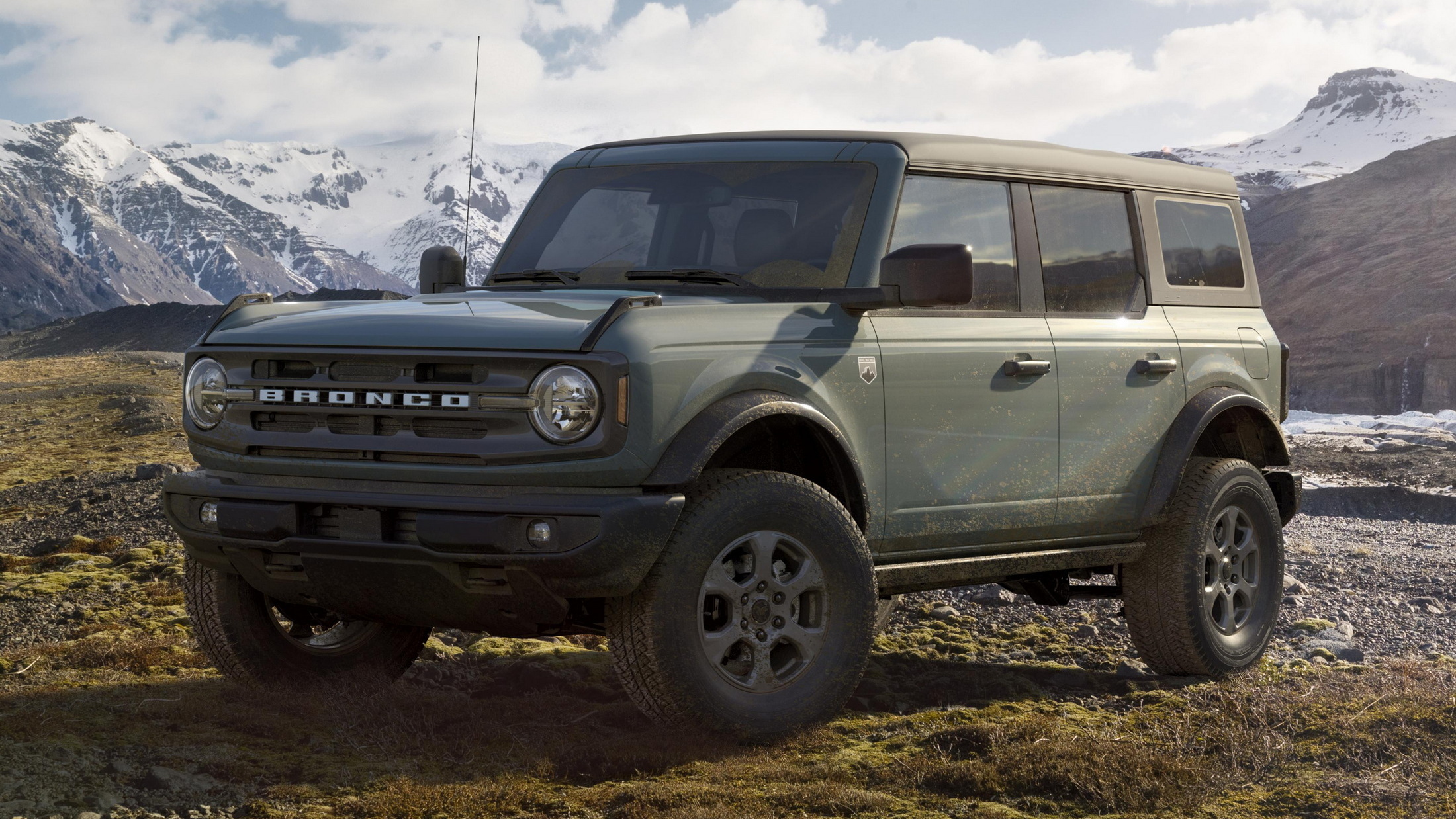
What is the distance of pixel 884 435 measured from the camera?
5141 millimetres

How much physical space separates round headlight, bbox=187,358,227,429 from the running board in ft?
7.50

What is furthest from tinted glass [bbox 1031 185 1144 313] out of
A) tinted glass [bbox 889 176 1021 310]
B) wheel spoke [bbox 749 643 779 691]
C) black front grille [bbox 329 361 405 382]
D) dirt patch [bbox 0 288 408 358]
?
dirt patch [bbox 0 288 408 358]

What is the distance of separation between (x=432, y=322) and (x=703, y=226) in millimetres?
1443

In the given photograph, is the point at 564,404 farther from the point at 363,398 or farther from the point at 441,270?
the point at 441,270

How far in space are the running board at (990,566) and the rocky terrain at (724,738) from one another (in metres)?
0.52

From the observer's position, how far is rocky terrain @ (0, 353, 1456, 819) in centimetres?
428

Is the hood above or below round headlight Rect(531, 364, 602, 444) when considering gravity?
above

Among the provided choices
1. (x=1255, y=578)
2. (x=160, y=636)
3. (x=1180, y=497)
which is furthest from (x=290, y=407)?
(x=1255, y=578)

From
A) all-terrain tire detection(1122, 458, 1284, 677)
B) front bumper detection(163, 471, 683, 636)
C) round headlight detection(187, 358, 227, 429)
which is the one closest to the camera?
front bumper detection(163, 471, 683, 636)

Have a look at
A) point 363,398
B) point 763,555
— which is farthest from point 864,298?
point 363,398

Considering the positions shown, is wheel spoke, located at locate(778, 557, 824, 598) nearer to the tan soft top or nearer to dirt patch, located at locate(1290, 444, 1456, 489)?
the tan soft top

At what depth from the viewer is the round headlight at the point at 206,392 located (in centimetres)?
486

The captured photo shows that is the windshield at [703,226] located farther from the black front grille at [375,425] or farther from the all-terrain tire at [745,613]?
the black front grille at [375,425]

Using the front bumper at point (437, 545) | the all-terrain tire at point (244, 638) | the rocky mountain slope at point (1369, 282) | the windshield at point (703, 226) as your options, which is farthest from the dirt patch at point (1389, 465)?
the rocky mountain slope at point (1369, 282)
